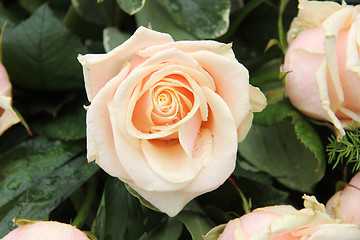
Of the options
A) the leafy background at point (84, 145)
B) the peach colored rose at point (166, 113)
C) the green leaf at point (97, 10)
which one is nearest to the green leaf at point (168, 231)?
the leafy background at point (84, 145)

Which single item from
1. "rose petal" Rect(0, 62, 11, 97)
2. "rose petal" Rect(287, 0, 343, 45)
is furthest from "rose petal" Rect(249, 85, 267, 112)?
"rose petal" Rect(0, 62, 11, 97)

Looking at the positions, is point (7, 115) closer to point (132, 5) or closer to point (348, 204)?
point (132, 5)

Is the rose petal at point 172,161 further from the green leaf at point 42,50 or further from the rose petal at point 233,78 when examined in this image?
the green leaf at point 42,50

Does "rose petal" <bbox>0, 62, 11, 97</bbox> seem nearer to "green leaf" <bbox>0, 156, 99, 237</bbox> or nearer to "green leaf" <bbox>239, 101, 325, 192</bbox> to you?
"green leaf" <bbox>0, 156, 99, 237</bbox>

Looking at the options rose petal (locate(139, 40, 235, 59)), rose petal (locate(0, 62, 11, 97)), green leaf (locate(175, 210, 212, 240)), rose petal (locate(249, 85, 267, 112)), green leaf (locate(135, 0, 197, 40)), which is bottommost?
green leaf (locate(175, 210, 212, 240))

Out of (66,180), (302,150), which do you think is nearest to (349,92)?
(302,150)

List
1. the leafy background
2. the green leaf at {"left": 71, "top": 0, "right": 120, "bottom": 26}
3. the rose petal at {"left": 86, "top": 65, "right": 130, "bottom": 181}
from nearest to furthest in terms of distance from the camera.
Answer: the rose petal at {"left": 86, "top": 65, "right": 130, "bottom": 181}
the leafy background
the green leaf at {"left": 71, "top": 0, "right": 120, "bottom": 26}
